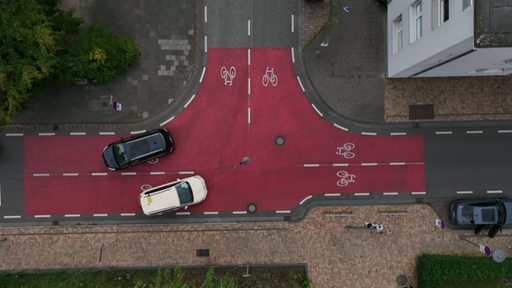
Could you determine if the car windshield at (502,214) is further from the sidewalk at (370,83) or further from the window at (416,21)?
the window at (416,21)

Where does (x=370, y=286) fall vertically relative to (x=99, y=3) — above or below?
below

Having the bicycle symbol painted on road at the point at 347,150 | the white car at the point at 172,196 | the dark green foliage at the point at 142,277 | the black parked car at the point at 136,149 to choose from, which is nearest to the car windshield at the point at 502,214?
the bicycle symbol painted on road at the point at 347,150

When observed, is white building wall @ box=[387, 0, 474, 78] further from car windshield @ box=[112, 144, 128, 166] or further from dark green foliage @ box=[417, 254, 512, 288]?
car windshield @ box=[112, 144, 128, 166]

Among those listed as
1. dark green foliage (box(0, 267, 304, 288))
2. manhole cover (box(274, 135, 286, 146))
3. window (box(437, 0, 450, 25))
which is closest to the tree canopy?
dark green foliage (box(0, 267, 304, 288))

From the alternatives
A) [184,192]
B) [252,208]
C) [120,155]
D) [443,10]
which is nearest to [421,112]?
[443,10]

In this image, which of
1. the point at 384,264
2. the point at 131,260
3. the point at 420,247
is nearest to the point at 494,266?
the point at 420,247

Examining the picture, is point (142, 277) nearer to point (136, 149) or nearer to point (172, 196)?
point (172, 196)

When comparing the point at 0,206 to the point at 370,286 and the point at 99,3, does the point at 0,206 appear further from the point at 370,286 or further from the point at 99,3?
the point at 370,286
